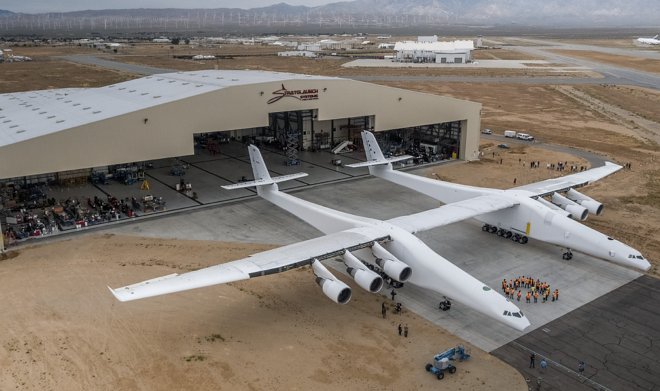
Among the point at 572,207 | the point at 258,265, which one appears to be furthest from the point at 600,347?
the point at 258,265

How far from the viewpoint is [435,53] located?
577 ft

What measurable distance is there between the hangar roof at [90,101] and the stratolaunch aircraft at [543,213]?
18770mm

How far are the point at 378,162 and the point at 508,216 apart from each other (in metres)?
13.6

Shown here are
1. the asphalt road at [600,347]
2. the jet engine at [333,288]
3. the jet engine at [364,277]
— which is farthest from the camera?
the jet engine at [364,277]

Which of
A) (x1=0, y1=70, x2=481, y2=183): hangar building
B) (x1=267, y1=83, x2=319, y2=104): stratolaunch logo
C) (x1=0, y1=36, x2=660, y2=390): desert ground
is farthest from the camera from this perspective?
(x1=267, y1=83, x2=319, y2=104): stratolaunch logo

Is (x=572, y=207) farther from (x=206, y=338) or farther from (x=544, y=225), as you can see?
(x=206, y=338)

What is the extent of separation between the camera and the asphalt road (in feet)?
74.1

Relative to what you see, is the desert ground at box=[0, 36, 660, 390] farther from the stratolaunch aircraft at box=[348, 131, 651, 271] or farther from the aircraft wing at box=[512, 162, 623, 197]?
the aircraft wing at box=[512, 162, 623, 197]

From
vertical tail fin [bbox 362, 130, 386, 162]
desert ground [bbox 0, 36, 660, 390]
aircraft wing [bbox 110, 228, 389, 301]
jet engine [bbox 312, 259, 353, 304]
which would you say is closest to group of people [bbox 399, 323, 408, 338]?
desert ground [bbox 0, 36, 660, 390]

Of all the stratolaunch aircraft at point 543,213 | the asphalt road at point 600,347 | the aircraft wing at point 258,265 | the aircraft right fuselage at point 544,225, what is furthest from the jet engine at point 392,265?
the aircraft right fuselage at point 544,225

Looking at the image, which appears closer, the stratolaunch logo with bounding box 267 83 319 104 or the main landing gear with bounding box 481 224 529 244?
the main landing gear with bounding box 481 224 529 244

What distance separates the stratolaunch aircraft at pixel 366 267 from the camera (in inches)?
957

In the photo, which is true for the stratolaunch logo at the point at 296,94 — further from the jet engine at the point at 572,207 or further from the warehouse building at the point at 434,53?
the warehouse building at the point at 434,53

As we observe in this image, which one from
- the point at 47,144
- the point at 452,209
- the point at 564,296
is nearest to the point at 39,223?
the point at 47,144
